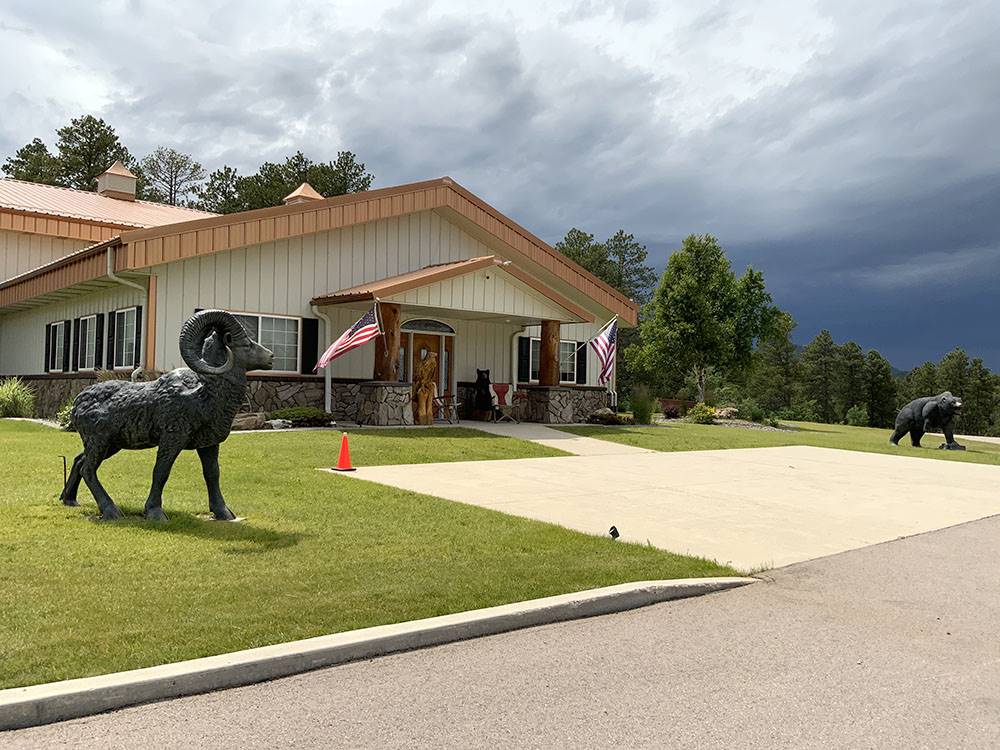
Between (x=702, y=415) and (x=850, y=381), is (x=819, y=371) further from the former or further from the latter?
(x=702, y=415)

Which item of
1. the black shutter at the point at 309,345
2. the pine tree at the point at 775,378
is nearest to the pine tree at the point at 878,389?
the pine tree at the point at 775,378

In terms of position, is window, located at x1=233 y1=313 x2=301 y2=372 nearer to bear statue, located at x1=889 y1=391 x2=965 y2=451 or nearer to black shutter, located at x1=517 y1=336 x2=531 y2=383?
black shutter, located at x1=517 y1=336 x2=531 y2=383

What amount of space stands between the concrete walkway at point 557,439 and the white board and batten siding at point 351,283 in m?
2.89

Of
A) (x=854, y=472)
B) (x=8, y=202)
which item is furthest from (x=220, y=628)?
(x=8, y=202)

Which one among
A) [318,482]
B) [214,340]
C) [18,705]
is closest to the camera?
[18,705]

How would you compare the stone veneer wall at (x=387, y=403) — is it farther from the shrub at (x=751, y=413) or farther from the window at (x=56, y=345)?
the shrub at (x=751, y=413)

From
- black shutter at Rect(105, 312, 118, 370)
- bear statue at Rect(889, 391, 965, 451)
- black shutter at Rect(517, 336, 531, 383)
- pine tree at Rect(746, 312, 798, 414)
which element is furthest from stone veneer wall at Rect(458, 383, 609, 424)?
pine tree at Rect(746, 312, 798, 414)

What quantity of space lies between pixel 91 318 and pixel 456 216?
9888 millimetres

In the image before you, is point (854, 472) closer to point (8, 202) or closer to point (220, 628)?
point (220, 628)

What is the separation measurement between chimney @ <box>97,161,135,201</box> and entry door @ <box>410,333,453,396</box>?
18168 mm

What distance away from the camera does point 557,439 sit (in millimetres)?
18391

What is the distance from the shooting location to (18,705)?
3.50 meters

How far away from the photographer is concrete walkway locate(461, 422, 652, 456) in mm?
16875

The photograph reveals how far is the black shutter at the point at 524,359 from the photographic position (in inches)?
976
